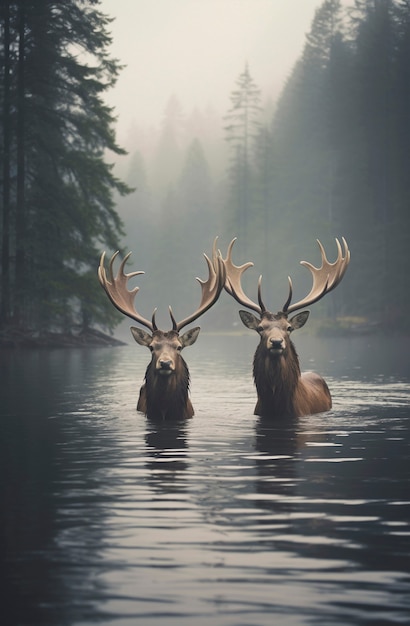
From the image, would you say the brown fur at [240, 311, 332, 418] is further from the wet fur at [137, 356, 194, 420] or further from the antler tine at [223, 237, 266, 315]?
the antler tine at [223, 237, 266, 315]

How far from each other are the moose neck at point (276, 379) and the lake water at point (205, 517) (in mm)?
294

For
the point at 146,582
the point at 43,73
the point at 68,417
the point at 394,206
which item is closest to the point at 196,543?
the point at 146,582

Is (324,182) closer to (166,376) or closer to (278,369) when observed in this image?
(278,369)

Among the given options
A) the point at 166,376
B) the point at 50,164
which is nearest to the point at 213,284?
the point at 166,376

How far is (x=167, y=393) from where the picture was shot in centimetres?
1588

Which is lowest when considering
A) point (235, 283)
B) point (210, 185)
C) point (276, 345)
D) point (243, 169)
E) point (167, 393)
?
point (167, 393)

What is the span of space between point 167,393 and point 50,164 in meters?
28.9

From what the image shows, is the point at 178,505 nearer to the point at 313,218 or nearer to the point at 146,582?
the point at 146,582

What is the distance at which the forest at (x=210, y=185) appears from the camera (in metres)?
40.8

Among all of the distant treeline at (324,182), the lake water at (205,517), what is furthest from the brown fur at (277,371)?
the distant treeline at (324,182)

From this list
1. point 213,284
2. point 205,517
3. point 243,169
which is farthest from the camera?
point 243,169

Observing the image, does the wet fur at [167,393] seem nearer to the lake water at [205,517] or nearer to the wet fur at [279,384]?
the lake water at [205,517]

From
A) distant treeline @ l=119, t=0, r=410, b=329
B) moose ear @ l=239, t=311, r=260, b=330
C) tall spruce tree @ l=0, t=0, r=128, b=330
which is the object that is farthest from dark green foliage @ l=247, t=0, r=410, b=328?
moose ear @ l=239, t=311, r=260, b=330

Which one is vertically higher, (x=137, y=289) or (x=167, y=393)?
(x=137, y=289)
